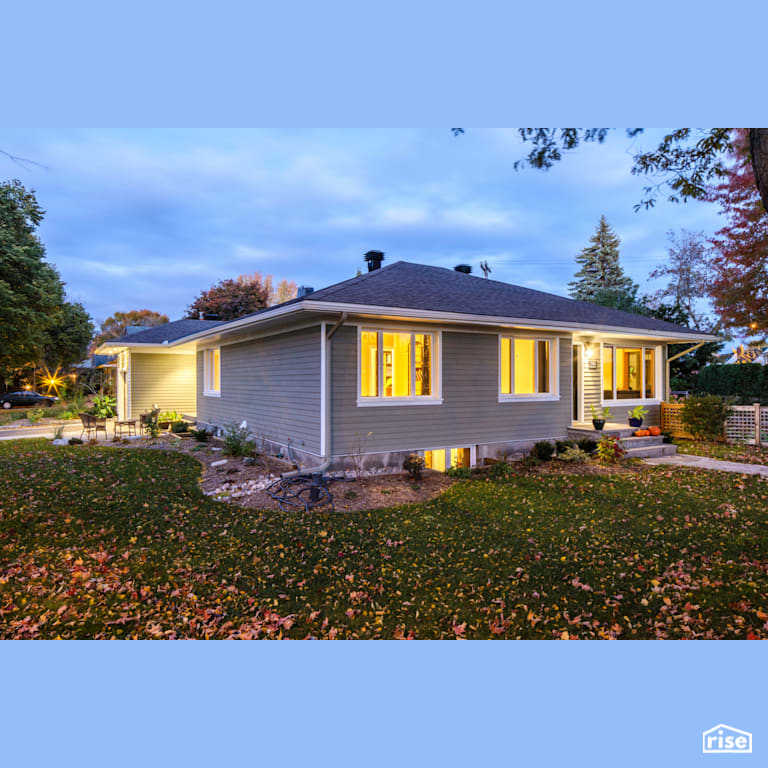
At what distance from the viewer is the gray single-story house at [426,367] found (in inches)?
309

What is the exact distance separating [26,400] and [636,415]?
104 ft

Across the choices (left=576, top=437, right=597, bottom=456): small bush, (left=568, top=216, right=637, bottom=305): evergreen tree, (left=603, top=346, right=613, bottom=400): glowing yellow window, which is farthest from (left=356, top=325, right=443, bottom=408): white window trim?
(left=568, top=216, right=637, bottom=305): evergreen tree

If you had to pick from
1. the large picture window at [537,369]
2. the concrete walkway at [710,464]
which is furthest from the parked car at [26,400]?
the concrete walkway at [710,464]

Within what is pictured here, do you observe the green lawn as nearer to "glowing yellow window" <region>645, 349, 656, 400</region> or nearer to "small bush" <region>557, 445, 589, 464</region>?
"small bush" <region>557, 445, 589, 464</region>

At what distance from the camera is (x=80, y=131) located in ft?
10.8

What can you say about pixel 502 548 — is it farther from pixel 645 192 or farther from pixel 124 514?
pixel 124 514

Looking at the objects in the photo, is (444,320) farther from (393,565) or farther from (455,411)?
(393,565)

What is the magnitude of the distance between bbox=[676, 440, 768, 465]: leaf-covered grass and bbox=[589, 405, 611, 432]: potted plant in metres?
1.95

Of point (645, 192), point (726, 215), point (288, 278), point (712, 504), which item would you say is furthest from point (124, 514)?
point (288, 278)

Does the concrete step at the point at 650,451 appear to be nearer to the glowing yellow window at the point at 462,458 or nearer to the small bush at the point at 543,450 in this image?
the small bush at the point at 543,450

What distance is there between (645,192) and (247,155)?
426 centimetres

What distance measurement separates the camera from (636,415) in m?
→ 11.8

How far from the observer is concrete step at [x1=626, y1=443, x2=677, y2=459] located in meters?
10.1

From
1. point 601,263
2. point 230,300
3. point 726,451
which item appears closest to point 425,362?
point 726,451
